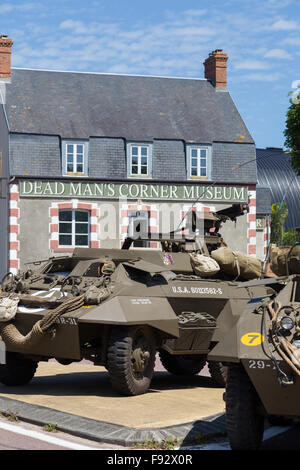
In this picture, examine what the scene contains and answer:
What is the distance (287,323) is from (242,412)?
0.84m

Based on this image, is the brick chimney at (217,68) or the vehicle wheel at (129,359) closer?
the vehicle wheel at (129,359)

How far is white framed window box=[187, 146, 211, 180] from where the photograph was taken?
30.8 m

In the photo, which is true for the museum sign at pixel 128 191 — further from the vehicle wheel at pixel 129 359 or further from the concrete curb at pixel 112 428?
the concrete curb at pixel 112 428

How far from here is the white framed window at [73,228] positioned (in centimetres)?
2967

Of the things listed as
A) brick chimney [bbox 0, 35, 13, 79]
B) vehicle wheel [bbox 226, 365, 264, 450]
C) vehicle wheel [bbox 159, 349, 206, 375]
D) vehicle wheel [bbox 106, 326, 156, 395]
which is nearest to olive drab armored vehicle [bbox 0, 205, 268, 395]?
vehicle wheel [bbox 106, 326, 156, 395]

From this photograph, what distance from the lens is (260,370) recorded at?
6.82 metres

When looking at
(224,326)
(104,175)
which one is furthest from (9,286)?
(104,175)

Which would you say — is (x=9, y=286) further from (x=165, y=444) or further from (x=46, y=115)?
(x=46, y=115)

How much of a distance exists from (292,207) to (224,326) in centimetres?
4169

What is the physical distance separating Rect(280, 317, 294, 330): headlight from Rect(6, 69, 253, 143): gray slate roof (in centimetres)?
2327

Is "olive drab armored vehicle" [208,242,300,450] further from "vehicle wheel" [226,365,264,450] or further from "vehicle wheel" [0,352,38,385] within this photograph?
"vehicle wheel" [0,352,38,385]

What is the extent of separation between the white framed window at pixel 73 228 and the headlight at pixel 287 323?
75.1 feet

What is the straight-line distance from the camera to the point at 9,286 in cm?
1145

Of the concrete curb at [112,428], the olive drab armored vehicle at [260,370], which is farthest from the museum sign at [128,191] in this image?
the olive drab armored vehicle at [260,370]
